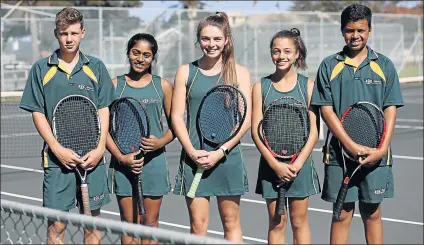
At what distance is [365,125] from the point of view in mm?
5383

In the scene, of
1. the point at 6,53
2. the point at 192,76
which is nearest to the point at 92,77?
the point at 192,76

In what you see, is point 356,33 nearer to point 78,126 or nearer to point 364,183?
point 364,183

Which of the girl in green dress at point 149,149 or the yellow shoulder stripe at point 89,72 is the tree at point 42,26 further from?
the yellow shoulder stripe at point 89,72

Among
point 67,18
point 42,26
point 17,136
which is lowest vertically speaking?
point 17,136

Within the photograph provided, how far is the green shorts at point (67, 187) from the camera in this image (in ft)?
17.8

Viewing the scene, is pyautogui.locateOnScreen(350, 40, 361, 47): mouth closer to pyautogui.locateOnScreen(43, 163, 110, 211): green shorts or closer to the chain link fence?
pyautogui.locateOnScreen(43, 163, 110, 211): green shorts

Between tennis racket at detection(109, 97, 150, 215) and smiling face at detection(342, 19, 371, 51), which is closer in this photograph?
smiling face at detection(342, 19, 371, 51)

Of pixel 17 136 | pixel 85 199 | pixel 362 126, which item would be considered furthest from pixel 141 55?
pixel 17 136

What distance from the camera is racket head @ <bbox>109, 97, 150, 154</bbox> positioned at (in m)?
5.72

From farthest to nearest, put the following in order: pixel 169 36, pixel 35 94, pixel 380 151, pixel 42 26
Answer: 1. pixel 169 36
2. pixel 42 26
3. pixel 35 94
4. pixel 380 151

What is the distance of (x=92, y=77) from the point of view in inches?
219

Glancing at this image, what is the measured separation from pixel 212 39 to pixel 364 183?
1.36 meters

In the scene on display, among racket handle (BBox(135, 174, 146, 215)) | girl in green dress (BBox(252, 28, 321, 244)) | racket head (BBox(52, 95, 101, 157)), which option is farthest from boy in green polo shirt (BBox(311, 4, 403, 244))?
racket head (BBox(52, 95, 101, 157))

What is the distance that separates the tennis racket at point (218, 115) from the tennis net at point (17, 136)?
7901 millimetres
